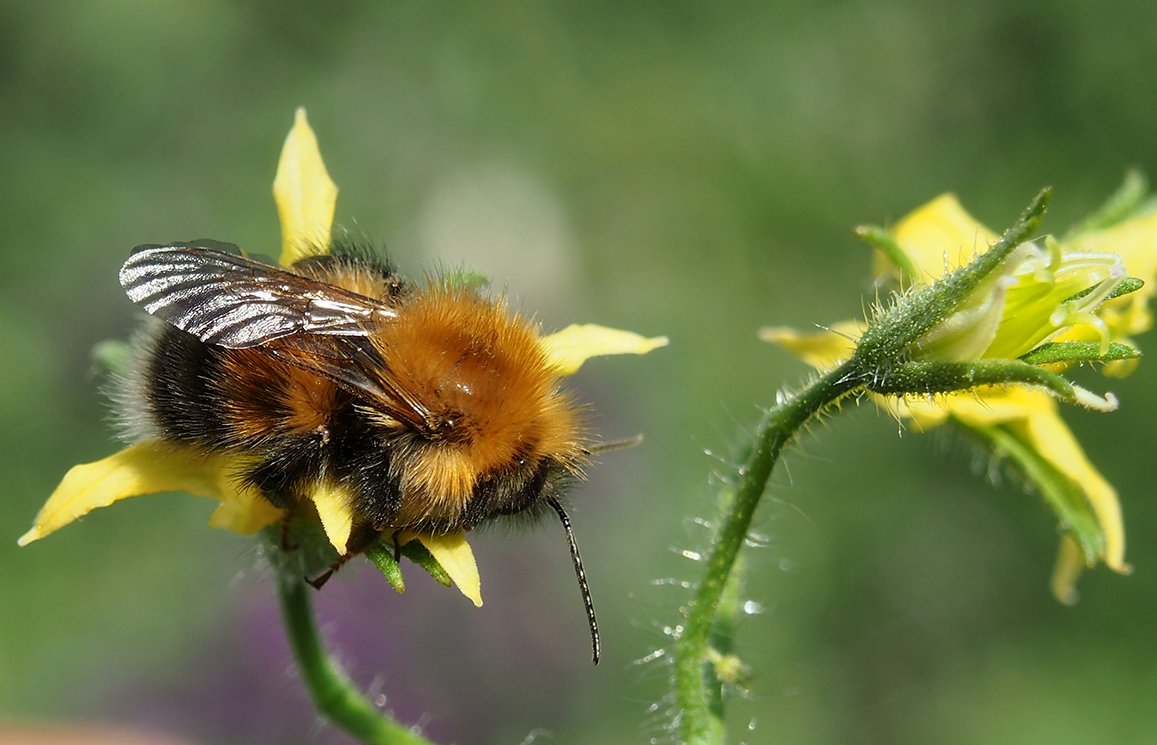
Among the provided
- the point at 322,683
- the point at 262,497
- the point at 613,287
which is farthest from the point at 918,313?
the point at 613,287

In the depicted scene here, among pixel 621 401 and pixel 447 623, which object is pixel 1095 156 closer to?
pixel 621 401

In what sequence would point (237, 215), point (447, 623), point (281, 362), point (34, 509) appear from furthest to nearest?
point (237, 215), point (34, 509), point (447, 623), point (281, 362)

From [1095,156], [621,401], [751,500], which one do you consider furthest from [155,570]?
[1095,156]

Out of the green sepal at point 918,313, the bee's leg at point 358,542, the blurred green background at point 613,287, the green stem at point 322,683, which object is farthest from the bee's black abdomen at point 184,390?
the blurred green background at point 613,287

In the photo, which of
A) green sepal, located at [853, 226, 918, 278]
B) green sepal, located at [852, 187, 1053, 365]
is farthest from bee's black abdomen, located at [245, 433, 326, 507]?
green sepal, located at [853, 226, 918, 278]

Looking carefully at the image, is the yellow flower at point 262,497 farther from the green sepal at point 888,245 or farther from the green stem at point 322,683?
the green sepal at point 888,245

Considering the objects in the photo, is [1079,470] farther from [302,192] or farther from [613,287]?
[613,287]

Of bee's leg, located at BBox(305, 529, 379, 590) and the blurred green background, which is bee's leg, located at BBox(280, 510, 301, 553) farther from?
the blurred green background
